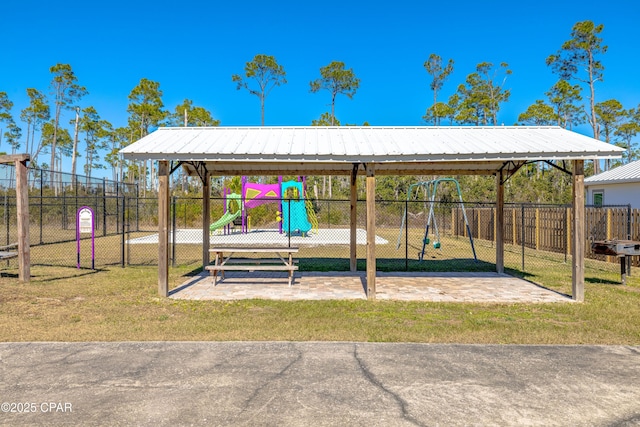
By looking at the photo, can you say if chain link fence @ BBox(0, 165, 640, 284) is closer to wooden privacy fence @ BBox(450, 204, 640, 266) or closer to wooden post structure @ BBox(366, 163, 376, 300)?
A: wooden privacy fence @ BBox(450, 204, 640, 266)

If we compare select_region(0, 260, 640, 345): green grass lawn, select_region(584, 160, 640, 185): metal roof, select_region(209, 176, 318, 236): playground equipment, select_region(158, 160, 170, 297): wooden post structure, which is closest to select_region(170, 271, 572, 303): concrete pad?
select_region(158, 160, 170, 297): wooden post structure

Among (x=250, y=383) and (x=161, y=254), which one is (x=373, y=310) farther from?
(x=161, y=254)

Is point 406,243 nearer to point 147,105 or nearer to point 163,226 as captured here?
point 163,226

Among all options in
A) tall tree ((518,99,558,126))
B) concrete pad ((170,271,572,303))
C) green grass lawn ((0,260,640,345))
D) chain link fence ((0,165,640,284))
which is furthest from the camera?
tall tree ((518,99,558,126))

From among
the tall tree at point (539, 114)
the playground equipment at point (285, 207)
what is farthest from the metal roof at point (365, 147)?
the tall tree at point (539, 114)

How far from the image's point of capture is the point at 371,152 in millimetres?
7629

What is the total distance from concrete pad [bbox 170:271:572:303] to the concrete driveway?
109 inches

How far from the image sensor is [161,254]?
773cm

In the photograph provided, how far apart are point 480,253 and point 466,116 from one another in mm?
28739

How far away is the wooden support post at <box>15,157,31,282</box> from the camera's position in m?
9.11

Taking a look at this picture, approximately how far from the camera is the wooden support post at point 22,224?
29.9 feet

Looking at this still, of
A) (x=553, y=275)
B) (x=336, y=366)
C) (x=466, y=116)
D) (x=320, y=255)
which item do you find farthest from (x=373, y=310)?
(x=466, y=116)

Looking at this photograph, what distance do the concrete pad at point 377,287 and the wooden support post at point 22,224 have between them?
3414 millimetres

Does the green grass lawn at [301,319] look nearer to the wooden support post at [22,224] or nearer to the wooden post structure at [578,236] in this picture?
the wooden post structure at [578,236]
